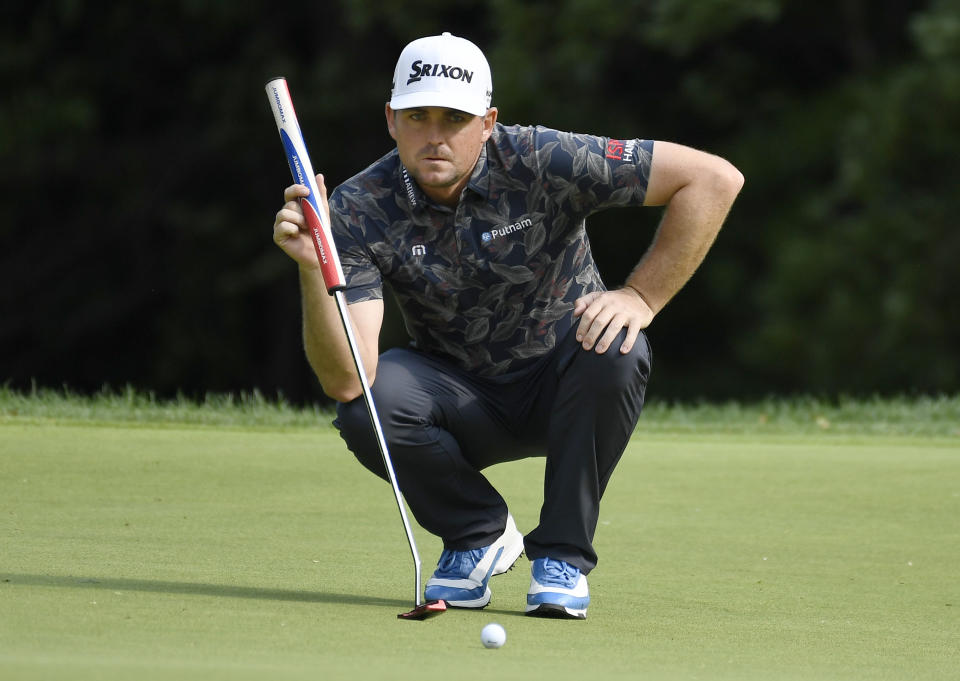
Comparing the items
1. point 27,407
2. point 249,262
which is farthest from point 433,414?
point 249,262

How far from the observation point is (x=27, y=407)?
5.76 m

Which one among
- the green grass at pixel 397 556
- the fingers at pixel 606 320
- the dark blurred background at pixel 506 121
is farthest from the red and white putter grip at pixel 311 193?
the dark blurred background at pixel 506 121

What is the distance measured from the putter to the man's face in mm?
238

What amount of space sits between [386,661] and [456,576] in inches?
35.1

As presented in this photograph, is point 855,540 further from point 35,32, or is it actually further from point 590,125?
point 35,32

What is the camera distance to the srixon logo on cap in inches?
129

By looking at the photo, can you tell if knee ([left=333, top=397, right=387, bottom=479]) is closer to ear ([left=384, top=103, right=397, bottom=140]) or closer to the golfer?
the golfer

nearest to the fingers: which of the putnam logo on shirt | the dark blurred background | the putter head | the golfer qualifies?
the golfer

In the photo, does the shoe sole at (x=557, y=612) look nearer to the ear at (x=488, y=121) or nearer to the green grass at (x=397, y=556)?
the green grass at (x=397, y=556)

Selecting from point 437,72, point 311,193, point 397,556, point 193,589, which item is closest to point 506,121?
point 397,556

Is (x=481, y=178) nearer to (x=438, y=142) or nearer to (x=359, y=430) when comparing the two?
(x=438, y=142)

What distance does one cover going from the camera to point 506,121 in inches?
562

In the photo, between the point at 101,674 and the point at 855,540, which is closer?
the point at 101,674

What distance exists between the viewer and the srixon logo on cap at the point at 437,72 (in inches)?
129
